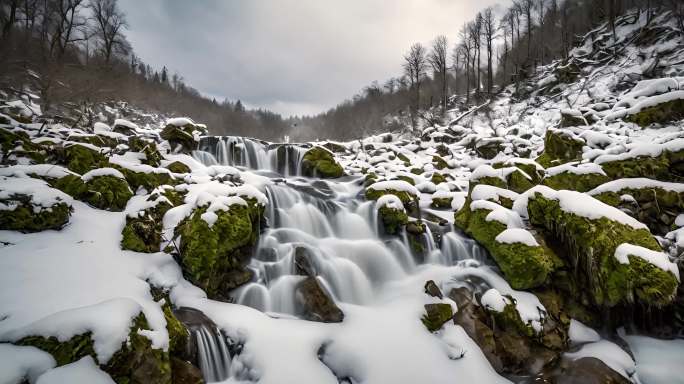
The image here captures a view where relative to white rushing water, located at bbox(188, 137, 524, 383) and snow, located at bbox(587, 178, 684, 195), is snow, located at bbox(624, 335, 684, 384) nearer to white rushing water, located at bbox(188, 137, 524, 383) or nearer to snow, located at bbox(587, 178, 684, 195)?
white rushing water, located at bbox(188, 137, 524, 383)

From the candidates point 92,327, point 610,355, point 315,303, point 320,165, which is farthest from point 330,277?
point 320,165

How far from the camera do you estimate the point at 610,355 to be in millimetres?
4441

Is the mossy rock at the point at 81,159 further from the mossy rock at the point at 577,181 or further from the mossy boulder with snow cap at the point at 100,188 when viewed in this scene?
the mossy rock at the point at 577,181

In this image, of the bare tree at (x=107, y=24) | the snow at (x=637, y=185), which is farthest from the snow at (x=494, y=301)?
the bare tree at (x=107, y=24)

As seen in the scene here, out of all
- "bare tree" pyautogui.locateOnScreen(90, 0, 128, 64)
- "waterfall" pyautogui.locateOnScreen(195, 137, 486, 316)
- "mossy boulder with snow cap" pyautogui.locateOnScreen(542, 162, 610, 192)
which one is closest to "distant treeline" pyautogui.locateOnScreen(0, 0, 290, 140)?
"bare tree" pyautogui.locateOnScreen(90, 0, 128, 64)

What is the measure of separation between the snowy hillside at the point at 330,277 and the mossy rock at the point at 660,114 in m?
0.16

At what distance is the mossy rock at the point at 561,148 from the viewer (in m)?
9.85

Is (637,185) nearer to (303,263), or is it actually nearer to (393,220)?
(393,220)

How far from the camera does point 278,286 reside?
18.2 ft

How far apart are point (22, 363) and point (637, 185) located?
10.1m

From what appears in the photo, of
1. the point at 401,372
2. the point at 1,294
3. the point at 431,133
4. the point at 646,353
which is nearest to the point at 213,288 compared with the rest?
the point at 1,294

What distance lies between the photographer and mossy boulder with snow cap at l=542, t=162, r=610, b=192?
6992 millimetres

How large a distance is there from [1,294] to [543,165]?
14.0m

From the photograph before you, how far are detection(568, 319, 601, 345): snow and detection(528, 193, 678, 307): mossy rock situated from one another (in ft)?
1.68
